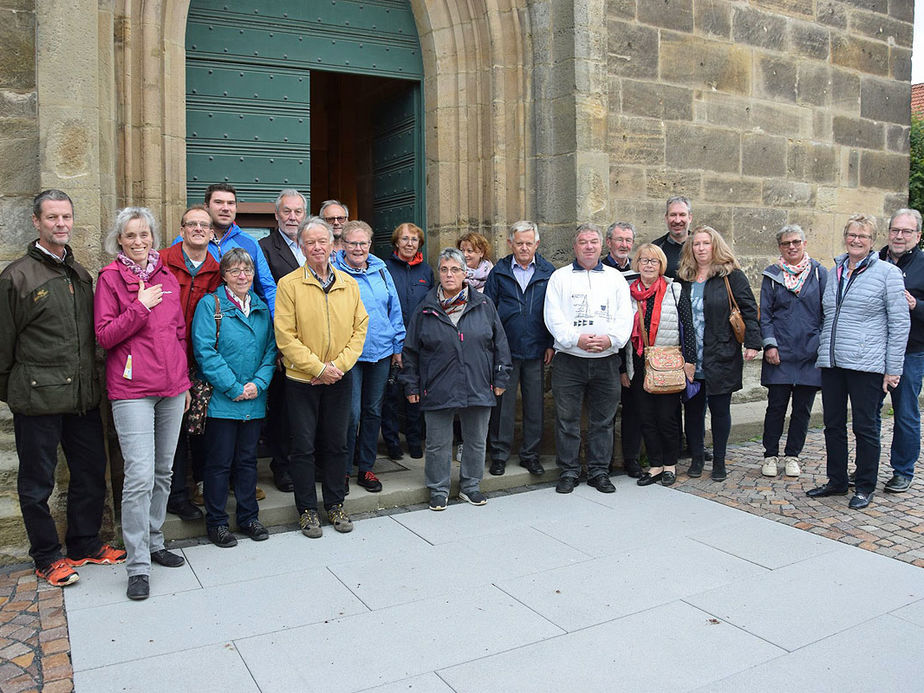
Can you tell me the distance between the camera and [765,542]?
4668mm

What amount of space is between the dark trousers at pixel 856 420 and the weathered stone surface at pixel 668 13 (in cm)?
336

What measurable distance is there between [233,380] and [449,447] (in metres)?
1.52

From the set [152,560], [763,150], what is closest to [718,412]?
[763,150]

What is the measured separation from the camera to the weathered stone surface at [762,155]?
7.93 m

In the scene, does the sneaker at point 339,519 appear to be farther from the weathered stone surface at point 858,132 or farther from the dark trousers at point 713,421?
the weathered stone surface at point 858,132

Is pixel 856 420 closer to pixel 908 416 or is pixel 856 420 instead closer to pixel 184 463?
pixel 908 416

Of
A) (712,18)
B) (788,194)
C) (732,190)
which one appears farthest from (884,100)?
(712,18)

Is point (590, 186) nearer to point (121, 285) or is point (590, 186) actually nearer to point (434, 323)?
point (434, 323)

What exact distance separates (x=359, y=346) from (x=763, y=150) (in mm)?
5069

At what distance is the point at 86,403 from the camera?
4113 mm

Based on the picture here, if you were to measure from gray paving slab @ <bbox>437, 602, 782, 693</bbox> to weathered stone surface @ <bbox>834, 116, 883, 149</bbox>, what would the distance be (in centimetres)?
667

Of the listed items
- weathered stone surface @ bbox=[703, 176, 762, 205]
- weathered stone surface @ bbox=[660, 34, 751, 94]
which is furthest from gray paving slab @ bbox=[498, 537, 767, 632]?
weathered stone surface @ bbox=[660, 34, 751, 94]

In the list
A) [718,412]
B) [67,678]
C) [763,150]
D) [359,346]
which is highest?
[763,150]

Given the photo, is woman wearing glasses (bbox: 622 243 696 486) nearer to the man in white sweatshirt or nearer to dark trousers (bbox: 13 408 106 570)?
the man in white sweatshirt
